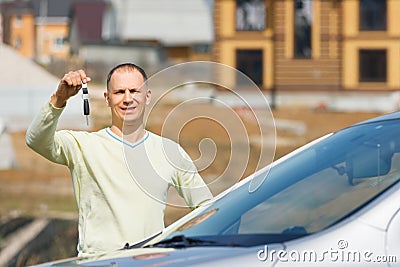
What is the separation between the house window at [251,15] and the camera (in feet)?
148

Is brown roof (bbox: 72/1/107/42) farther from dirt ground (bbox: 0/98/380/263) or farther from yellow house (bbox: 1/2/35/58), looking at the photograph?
dirt ground (bbox: 0/98/380/263)

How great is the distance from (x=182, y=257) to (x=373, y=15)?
41.8 m

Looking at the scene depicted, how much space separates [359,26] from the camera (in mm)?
44844

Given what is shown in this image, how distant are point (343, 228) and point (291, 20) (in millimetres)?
41906

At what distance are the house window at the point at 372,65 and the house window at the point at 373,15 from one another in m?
1.04

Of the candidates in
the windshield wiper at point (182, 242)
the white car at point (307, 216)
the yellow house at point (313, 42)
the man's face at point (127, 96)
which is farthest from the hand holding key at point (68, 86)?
the yellow house at point (313, 42)

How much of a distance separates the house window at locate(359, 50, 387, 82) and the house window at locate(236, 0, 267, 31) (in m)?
4.45

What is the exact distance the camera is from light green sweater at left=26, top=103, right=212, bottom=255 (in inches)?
180

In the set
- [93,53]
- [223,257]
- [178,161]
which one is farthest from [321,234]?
[93,53]

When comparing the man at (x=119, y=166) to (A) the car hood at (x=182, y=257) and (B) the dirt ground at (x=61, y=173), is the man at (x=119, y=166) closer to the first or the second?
(B) the dirt ground at (x=61, y=173)

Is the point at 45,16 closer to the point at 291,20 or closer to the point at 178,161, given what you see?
the point at 291,20

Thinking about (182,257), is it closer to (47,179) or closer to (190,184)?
(190,184)

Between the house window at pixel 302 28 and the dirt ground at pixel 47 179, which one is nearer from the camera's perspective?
the dirt ground at pixel 47 179

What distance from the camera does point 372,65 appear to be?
44.8m
